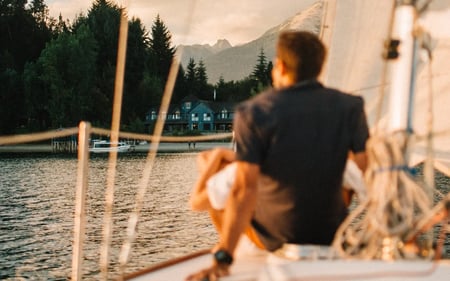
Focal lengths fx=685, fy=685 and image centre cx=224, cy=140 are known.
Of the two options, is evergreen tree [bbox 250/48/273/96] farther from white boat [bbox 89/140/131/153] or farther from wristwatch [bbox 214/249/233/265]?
wristwatch [bbox 214/249/233/265]

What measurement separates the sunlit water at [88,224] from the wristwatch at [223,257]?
13.6 m

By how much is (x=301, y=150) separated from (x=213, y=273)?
0.57 m

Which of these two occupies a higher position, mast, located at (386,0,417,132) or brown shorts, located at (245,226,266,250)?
mast, located at (386,0,417,132)

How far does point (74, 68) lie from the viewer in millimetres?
65875

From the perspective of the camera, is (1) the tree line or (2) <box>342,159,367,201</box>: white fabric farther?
(1) the tree line

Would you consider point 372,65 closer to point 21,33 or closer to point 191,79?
point 21,33

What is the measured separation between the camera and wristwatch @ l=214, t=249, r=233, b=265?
2582 mm

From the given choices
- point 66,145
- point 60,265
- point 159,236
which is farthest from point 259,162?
A: point 66,145

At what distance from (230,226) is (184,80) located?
99515mm

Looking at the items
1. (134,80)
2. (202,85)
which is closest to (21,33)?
(134,80)

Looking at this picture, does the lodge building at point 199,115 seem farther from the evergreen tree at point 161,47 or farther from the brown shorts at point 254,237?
the brown shorts at point 254,237

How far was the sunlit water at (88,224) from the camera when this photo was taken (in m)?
17.4

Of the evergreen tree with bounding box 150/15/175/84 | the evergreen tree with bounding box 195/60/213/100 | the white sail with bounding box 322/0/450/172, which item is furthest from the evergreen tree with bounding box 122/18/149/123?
the white sail with bounding box 322/0/450/172

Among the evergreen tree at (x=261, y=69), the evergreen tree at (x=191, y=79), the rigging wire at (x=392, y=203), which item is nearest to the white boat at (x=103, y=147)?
the evergreen tree at (x=261, y=69)
